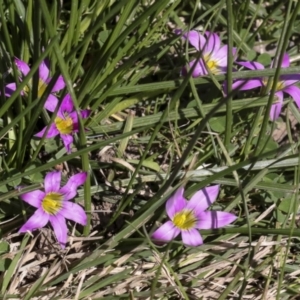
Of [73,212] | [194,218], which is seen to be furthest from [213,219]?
[73,212]

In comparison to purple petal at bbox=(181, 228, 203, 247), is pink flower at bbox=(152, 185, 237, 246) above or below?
above

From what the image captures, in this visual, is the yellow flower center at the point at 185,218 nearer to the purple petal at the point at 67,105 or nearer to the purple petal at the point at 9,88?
the purple petal at the point at 67,105

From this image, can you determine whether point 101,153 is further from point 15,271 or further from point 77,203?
point 15,271

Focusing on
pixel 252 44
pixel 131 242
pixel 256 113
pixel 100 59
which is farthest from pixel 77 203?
pixel 252 44

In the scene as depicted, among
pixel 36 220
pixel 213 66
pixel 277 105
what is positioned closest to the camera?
pixel 36 220

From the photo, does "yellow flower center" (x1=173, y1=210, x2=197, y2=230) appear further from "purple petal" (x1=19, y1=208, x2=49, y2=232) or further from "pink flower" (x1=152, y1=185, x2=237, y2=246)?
"purple petal" (x1=19, y1=208, x2=49, y2=232)

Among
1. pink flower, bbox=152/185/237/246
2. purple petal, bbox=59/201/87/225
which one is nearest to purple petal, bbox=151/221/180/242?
pink flower, bbox=152/185/237/246

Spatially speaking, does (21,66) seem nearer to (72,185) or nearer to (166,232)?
(72,185)
